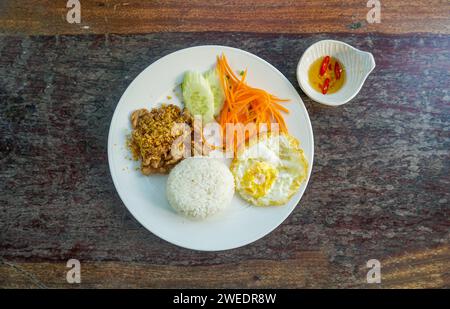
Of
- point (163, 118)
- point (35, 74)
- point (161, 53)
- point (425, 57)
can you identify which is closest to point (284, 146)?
point (163, 118)

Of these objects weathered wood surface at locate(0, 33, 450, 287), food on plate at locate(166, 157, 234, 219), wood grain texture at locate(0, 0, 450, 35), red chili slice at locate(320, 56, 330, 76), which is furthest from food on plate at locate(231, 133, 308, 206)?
wood grain texture at locate(0, 0, 450, 35)

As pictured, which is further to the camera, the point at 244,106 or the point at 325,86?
the point at 325,86

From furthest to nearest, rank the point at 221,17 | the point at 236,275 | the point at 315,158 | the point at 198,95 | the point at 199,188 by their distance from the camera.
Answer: the point at 221,17 < the point at 315,158 < the point at 236,275 < the point at 198,95 < the point at 199,188

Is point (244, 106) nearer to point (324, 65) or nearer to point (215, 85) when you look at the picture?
point (215, 85)

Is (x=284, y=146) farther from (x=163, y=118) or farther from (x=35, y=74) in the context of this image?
(x=35, y=74)

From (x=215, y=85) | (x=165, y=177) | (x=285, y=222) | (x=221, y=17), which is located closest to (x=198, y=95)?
(x=215, y=85)

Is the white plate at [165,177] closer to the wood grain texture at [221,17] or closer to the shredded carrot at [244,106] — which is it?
the shredded carrot at [244,106]
